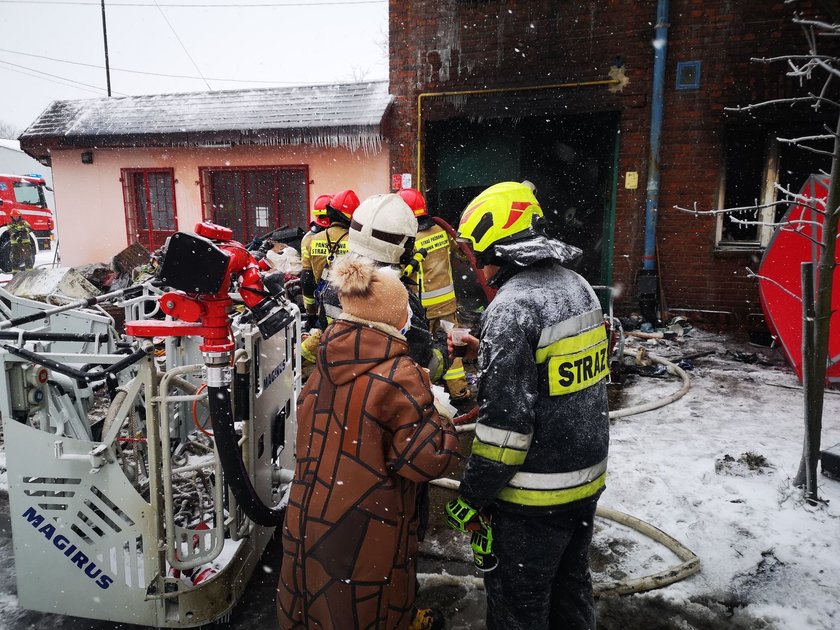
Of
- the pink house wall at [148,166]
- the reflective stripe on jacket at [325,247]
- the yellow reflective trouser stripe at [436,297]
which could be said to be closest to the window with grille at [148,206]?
the pink house wall at [148,166]

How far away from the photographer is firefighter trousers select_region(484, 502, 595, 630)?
80.4 inches

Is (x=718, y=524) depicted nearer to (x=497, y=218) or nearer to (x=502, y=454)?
(x=502, y=454)

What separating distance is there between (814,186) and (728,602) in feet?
14.2

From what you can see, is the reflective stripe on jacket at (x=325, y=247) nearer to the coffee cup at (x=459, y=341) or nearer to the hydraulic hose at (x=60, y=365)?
the coffee cup at (x=459, y=341)

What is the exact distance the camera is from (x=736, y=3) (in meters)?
7.74

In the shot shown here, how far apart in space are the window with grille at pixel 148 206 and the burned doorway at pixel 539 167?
18.7 ft

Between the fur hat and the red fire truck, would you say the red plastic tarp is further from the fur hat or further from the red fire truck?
the red fire truck

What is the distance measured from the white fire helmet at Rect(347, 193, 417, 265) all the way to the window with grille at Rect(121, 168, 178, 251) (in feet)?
31.5

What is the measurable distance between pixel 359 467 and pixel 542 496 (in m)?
0.67

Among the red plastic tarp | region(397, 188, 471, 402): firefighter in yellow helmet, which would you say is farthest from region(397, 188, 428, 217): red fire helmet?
the red plastic tarp

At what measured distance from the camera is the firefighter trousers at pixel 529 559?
80.4 inches

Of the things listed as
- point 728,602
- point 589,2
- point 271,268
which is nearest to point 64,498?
point 271,268

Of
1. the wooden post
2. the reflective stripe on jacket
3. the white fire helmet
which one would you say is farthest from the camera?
the reflective stripe on jacket

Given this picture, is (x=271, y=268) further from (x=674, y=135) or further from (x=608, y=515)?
(x=674, y=135)
